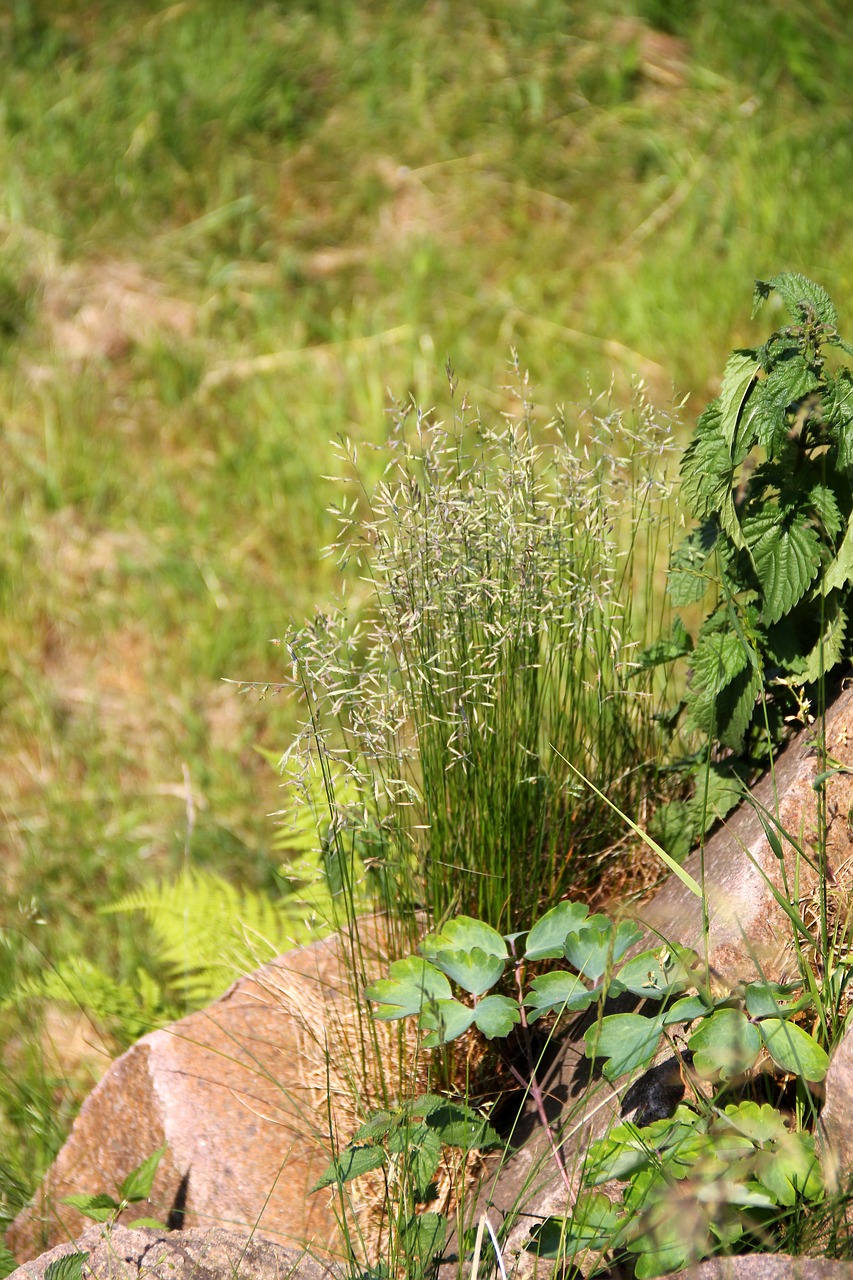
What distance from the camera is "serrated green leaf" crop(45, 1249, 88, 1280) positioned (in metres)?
1.63

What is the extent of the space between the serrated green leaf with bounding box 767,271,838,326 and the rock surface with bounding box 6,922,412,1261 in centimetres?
127

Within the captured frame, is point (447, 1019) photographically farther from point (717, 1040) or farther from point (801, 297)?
point (801, 297)

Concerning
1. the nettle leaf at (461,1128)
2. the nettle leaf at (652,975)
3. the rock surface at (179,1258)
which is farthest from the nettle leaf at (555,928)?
the rock surface at (179,1258)

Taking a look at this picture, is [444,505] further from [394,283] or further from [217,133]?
[217,133]

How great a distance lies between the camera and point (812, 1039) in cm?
161

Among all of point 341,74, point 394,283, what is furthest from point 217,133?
point 394,283

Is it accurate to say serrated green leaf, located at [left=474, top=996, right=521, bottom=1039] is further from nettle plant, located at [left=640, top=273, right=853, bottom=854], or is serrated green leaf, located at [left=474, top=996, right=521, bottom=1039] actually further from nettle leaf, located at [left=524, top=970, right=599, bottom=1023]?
nettle plant, located at [left=640, top=273, right=853, bottom=854]

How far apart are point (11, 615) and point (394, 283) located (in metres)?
2.13

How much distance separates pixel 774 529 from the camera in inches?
76.2

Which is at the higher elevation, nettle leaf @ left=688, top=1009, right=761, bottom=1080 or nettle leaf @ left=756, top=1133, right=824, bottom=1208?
nettle leaf @ left=688, top=1009, right=761, bottom=1080

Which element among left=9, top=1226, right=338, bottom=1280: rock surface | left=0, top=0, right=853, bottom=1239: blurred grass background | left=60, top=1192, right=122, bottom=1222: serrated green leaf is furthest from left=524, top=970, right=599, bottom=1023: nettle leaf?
left=0, top=0, right=853, bottom=1239: blurred grass background

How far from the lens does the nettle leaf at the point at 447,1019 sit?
175cm

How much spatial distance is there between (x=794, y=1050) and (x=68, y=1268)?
1.03m

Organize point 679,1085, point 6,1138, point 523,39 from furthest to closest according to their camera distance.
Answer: point 523,39 < point 6,1138 < point 679,1085
